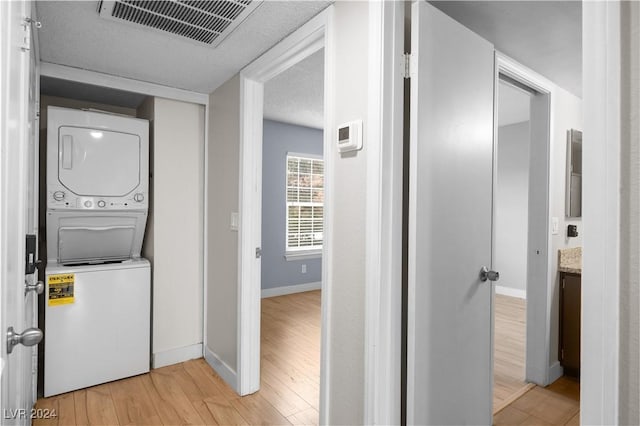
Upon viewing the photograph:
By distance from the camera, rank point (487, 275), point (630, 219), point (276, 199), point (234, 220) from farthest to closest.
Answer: point (276, 199)
point (234, 220)
point (487, 275)
point (630, 219)

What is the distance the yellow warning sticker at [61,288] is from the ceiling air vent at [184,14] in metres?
1.69

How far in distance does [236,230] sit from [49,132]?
1414mm

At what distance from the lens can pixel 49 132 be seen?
2268 millimetres

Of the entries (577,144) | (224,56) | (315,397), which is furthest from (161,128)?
(577,144)

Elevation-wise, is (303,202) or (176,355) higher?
(303,202)

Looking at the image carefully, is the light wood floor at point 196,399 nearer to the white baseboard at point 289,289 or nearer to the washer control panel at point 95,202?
the washer control panel at point 95,202

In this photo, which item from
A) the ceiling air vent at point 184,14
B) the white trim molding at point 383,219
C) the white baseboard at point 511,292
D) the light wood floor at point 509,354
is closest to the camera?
the white trim molding at point 383,219

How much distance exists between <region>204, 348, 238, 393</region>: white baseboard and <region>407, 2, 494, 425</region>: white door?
1.50m

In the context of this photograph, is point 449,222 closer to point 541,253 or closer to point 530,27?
point 530,27

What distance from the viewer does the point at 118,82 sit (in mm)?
2482

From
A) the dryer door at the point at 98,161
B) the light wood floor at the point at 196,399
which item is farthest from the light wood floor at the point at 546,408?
the dryer door at the point at 98,161

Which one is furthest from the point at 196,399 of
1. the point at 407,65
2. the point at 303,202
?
the point at 303,202

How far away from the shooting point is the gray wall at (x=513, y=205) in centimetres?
493

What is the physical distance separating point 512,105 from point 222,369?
167 inches
